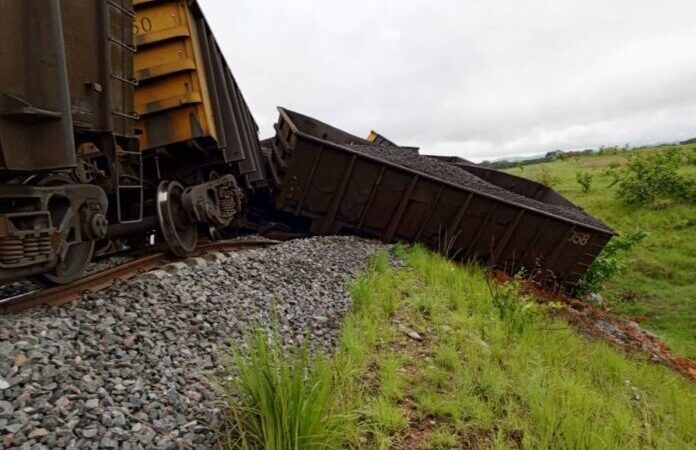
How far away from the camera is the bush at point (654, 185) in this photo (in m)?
18.3

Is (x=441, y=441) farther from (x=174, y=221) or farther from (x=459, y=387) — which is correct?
(x=174, y=221)

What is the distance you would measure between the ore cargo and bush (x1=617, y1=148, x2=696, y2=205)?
1248 cm

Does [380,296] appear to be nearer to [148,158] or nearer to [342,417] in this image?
[342,417]

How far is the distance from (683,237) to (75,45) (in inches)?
697

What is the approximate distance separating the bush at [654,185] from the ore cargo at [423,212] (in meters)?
12.5

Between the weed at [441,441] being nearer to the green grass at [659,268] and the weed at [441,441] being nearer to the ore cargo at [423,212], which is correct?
the ore cargo at [423,212]

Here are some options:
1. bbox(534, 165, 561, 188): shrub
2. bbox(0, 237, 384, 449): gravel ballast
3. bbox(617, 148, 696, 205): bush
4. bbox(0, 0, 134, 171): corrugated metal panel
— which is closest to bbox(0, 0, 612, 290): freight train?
bbox(0, 0, 134, 171): corrugated metal panel

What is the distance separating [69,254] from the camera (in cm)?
386

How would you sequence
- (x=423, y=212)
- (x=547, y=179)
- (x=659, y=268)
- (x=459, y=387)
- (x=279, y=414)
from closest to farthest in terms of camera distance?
(x=279, y=414) < (x=459, y=387) < (x=423, y=212) < (x=659, y=268) < (x=547, y=179)

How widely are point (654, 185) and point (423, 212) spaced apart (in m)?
15.1

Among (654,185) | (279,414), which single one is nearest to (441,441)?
(279,414)

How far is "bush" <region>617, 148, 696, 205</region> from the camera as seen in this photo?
1831cm

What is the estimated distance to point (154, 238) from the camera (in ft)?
19.1

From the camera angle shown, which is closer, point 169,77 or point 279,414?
point 279,414
